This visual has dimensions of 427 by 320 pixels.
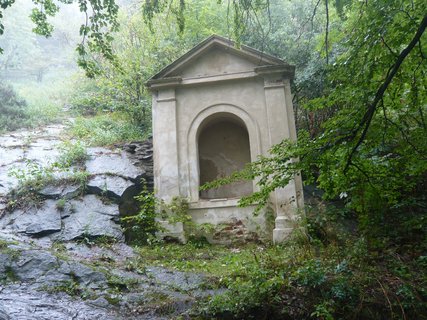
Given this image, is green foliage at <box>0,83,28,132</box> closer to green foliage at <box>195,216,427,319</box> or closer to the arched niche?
the arched niche

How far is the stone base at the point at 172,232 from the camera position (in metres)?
9.65

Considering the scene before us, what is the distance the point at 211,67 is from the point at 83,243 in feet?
19.3

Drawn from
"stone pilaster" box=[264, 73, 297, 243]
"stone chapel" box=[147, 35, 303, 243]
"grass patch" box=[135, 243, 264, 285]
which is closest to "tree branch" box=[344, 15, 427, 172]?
"grass patch" box=[135, 243, 264, 285]

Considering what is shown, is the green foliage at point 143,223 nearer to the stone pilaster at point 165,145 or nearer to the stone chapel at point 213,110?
the stone pilaster at point 165,145

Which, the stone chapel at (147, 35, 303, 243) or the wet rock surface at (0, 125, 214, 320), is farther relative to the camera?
the stone chapel at (147, 35, 303, 243)

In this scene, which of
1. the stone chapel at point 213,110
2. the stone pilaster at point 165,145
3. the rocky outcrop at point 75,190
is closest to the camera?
the rocky outcrop at point 75,190

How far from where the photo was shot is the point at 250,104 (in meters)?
10.5

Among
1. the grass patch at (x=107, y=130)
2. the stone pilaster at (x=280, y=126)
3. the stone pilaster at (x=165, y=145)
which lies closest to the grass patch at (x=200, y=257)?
the stone pilaster at (x=280, y=126)

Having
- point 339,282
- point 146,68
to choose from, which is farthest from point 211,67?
point 339,282

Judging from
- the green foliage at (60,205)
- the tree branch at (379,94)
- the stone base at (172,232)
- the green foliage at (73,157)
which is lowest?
the stone base at (172,232)

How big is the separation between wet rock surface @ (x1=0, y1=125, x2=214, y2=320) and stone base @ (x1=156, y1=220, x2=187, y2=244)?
1.12 m

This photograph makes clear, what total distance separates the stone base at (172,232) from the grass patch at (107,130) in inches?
173

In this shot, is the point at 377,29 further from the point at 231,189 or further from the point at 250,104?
the point at 231,189

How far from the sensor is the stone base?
9.65 m
